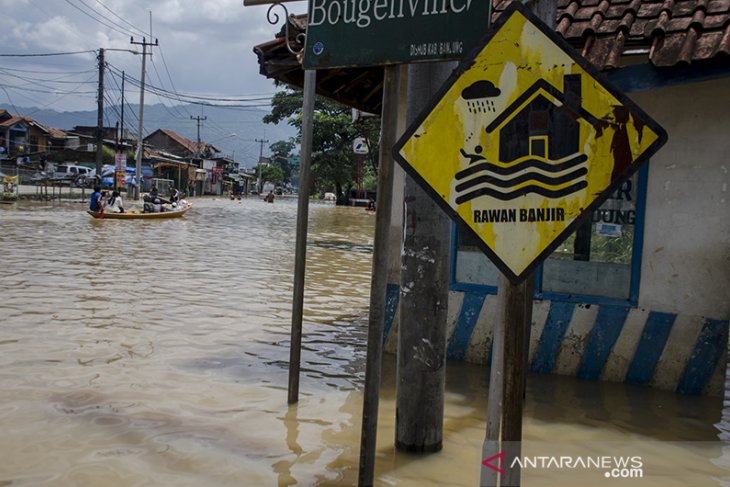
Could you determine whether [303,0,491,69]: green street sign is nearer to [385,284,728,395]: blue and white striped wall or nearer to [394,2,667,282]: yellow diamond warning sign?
[394,2,667,282]: yellow diamond warning sign

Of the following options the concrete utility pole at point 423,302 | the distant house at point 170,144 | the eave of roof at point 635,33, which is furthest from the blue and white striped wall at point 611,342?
the distant house at point 170,144

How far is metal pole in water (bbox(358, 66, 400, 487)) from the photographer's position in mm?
3578

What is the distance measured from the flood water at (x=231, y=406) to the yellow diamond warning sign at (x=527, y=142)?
2248 millimetres

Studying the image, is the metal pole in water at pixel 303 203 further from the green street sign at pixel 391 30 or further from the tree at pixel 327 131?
the tree at pixel 327 131

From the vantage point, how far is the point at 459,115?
101 inches

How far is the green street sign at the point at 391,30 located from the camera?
3.45 meters

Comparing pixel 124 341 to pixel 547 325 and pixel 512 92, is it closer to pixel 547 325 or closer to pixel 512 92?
pixel 547 325

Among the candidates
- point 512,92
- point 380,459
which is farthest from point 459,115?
point 380,459

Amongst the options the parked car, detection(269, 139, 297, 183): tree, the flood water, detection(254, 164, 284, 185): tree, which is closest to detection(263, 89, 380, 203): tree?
the parked car

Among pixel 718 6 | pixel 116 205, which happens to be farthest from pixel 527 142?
pixel 116 205

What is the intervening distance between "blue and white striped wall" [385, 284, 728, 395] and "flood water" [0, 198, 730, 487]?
17cm

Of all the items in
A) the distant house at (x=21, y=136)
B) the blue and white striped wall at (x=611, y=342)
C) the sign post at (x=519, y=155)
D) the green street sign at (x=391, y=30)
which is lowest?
the blue and white striped wall at (x=611, y=342)

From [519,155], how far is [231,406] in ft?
12.3

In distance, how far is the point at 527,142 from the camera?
245cm
